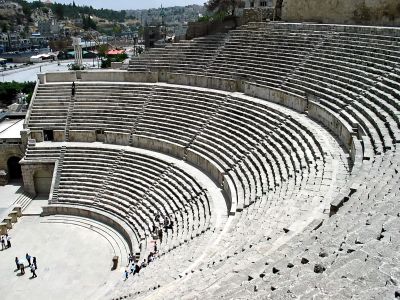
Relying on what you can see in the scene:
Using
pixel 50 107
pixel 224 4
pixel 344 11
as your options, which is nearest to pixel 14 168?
pixel 50 107

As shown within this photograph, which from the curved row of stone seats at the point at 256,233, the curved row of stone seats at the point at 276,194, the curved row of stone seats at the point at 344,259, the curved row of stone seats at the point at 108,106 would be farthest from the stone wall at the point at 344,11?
the curved row of stone seats at the point at 344,259

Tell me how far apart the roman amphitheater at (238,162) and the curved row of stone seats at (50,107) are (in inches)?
3.5

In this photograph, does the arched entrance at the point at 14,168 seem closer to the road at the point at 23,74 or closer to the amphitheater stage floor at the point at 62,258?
the amphitheater stage floor at the point at 62,258

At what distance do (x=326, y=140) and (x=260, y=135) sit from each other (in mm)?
3575

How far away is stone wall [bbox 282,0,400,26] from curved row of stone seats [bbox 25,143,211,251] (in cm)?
1236

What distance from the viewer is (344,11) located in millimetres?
22797

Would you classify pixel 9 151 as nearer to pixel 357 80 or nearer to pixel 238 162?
pixel 238 162

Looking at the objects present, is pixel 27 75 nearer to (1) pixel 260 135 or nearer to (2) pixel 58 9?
(1) pixel 260 135

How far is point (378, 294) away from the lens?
4.32 m

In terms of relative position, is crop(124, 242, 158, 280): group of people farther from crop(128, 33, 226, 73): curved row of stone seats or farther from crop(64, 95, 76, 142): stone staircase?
crop(128, 33, 226, 73): curved row of stone seats

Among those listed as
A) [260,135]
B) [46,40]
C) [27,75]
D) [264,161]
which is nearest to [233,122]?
[260,135]

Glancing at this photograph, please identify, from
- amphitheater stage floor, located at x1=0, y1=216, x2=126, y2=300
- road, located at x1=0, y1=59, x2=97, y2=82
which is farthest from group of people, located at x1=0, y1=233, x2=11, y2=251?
road, located at x1=0, y1=59, x2=97, y2=82

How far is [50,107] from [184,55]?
8.86 m

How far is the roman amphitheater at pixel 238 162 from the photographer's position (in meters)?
6.65
